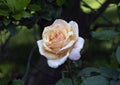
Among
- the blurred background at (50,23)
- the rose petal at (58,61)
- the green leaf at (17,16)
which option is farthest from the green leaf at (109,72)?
the green leaf at (17,16)

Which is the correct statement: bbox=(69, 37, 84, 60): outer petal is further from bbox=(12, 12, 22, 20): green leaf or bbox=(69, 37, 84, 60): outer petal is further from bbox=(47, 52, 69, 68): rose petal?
bbox=(12, 12, 22, 20): green leaf

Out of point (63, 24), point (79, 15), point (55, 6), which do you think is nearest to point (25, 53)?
point (79, 15)

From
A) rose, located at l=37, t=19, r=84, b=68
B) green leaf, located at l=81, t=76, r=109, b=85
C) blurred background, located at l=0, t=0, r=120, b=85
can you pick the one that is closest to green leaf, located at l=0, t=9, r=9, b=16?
blurred background, located at l=0, t=0, r=120, b=85

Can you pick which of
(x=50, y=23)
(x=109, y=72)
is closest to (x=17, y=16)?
(x=50, y=23)

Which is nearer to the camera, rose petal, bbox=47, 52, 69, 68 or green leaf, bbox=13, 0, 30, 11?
rose petal, bbox=47, 52, 69, 68

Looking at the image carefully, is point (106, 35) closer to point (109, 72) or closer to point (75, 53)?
point (109, 72)

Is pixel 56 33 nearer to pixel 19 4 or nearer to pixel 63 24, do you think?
pixel 63 24

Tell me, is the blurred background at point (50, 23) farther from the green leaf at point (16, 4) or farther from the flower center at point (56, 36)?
the flower center at point (56, 36)
